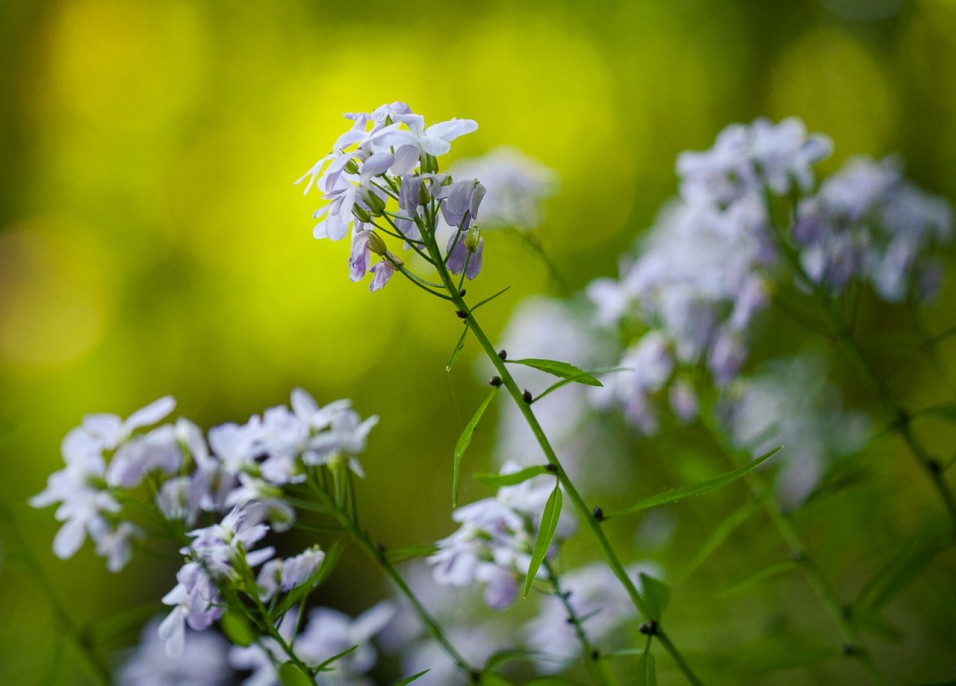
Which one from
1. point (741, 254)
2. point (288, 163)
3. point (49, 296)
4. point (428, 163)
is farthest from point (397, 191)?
point (49, 296)

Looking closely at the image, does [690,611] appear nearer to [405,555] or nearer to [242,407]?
[405,555]

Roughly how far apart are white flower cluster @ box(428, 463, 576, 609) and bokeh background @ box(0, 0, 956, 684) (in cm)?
218

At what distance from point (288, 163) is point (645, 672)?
3.08m

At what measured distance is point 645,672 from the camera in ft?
1.90

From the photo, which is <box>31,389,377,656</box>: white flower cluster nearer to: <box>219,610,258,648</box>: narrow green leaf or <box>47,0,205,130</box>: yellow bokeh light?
<box>219,610,258,648</box>: narrow green leaf

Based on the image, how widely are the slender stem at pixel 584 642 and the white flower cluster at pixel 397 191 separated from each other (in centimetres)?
29

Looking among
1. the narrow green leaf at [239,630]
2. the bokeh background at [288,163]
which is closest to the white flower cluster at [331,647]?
the narrow green leaf at [239,630]

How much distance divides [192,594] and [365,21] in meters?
3.28

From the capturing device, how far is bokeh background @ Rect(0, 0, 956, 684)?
10.1 ft

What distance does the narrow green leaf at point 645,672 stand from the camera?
0.57 m

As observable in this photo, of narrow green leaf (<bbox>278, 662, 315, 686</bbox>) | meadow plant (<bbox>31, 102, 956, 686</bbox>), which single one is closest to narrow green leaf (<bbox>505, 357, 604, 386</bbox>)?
meadow plant (<bbox>31, 102, 956, 686</bbox>)

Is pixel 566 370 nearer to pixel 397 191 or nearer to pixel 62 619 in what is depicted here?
pixel 397 191

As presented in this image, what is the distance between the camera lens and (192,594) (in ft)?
1.96

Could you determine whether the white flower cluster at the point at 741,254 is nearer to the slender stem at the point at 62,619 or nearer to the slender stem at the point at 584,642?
the slender stem at the point at 584,642
